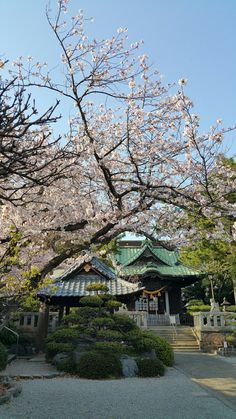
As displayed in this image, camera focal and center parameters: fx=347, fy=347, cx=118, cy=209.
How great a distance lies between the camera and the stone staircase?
19.2m

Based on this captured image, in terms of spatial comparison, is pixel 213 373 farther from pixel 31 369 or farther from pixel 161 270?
pixel 161 270

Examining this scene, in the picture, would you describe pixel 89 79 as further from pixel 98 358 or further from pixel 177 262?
pixel 177 262

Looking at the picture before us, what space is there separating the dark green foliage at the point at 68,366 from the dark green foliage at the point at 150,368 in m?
2.11

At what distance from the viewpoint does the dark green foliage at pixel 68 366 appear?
1122 cm

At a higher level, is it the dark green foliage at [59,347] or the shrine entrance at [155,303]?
the shrine entrance at [155,303]

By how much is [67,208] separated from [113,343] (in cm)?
564

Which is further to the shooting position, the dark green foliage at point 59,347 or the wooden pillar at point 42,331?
the wooden pillar at point 42,331

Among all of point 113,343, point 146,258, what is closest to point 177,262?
point 146,258

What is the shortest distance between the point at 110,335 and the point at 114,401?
15.4 feet

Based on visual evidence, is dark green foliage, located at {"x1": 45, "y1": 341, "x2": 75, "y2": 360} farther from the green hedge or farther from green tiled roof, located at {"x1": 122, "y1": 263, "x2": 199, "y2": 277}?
green tiled roof, located at {"x1": 122, "y1": 263, "x2": 199, "y2": 277}

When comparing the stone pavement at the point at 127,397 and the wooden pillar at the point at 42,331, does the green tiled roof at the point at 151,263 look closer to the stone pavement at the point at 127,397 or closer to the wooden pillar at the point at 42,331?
the wooden pillar at the point at 42,331

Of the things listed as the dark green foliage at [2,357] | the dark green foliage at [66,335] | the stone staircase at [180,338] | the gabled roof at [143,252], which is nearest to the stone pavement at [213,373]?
the stone staircase at [180,338]

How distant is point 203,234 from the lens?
8.93 m

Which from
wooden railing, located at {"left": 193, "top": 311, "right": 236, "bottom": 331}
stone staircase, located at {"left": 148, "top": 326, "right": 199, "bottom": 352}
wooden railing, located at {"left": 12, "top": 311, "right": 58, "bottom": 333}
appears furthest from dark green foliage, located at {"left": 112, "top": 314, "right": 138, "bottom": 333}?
wooden railing, located at {"left": 193, "top": 311, "right": 236, "bottom": 331}
